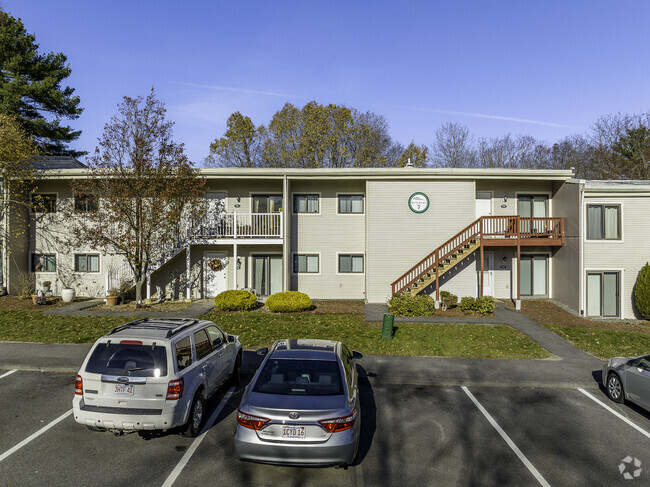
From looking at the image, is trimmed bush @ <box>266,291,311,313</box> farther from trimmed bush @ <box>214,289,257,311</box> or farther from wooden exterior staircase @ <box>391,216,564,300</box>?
wooden exterior staircase @ <box>391,216,564,300</box>

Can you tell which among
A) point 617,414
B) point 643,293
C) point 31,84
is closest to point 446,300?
point 643,293

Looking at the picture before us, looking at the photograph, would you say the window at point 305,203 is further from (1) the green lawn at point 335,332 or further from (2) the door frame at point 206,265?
(1) the green lawn at point 335,332

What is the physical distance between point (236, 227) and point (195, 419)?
1301 cm

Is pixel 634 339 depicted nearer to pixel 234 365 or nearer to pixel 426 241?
pixel 426 241

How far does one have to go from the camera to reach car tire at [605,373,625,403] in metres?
8.46

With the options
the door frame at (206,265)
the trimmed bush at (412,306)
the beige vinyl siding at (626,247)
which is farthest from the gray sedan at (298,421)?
the beige vinyl siding at (626,247)

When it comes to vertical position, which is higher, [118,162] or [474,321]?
[118,162]

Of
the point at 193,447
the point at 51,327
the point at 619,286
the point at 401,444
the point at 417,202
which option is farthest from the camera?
the point at 417,202

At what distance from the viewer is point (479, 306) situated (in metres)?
16.7

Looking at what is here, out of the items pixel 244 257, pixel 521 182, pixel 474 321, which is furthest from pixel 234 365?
pixel 521 182

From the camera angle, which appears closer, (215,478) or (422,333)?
(215,478)

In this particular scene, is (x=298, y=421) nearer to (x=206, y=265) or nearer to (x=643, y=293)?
(x=206, y=265)

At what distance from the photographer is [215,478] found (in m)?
5.52

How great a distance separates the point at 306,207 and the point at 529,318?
11.1m
